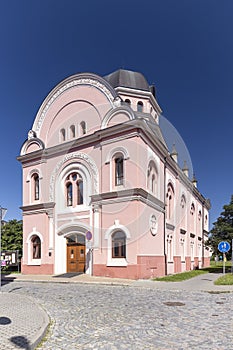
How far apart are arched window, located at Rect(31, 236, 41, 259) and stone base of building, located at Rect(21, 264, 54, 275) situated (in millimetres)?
860

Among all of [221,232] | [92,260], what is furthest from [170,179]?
[92,260]

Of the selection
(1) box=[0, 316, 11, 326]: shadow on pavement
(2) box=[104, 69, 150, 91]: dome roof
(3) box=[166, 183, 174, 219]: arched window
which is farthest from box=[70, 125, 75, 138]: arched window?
(1) box=[0, 316, 11, 326]: shadow on pavement

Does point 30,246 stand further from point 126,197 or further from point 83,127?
point 126,197

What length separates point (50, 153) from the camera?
2702cm

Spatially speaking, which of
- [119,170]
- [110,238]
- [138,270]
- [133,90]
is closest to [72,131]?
[119,170]

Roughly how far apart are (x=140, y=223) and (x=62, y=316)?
12.3m

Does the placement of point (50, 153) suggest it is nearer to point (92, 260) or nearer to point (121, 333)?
point (92, 260)

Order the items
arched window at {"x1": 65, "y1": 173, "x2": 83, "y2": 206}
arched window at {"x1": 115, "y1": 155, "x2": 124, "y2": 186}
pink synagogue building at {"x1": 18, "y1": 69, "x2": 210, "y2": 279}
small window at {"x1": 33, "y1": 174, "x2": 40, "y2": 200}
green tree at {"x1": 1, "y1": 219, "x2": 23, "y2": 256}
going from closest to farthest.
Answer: pink synagogue building at {"x1": 18, "y1": 69, "x2": 210, "y2": 279}, arched window at {"x1": 115, "y1": 155, "x2": 124, "y2": 186}, arched window at {"x1": 65, "y1": 173, "x2": 83, "y2": 206}, small window at {"x1": 33, "y1": 174, "x2": 40, "y2": 200}, green tree at {"x1": 1, "y1": 219, "x2": 23, "y2": 256}

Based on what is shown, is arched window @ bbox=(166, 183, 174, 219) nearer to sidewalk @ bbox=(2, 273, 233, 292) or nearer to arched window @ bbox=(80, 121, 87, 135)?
arched window @ bbox=(80, 121, 87, 135)

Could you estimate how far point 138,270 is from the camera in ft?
66.5

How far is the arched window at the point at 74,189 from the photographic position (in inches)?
982

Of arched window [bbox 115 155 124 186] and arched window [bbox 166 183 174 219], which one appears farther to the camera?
arched window [bbox 166 183 174 219]

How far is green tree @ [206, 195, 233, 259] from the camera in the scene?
2809 cm

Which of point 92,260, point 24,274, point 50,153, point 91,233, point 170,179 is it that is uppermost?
point 50,153
